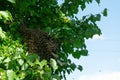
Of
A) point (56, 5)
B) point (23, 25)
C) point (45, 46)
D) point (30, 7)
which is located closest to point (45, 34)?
point (45, 46)

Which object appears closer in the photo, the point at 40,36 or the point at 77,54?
the point at 40,36

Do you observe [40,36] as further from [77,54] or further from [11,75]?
[11,75]

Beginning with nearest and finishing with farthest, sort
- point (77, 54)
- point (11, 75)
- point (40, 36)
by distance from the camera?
point (11, 75)
point (40, 36)
point (77, 54)

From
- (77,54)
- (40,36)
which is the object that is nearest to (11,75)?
(40,36)

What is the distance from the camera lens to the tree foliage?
4.91 meters

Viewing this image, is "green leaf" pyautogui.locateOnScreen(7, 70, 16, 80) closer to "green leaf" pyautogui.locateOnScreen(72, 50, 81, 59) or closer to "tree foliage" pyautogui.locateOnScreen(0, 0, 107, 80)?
"tree foliage" pyautogui.locateOnScreen(0, 0, 107, 80)

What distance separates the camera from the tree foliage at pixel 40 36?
491 centimetres

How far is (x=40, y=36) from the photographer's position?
5578mm

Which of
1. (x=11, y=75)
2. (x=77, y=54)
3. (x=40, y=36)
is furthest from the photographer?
(x=77, y=54)

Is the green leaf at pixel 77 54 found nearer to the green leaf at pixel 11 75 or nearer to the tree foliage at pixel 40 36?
the tree foliage at pixel 40 36

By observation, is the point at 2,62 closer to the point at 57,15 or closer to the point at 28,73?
the point at 28,73

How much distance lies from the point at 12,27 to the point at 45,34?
60 cm

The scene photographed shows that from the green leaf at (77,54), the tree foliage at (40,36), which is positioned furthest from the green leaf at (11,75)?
the green leaf at (77,54)

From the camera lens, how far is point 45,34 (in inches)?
220
